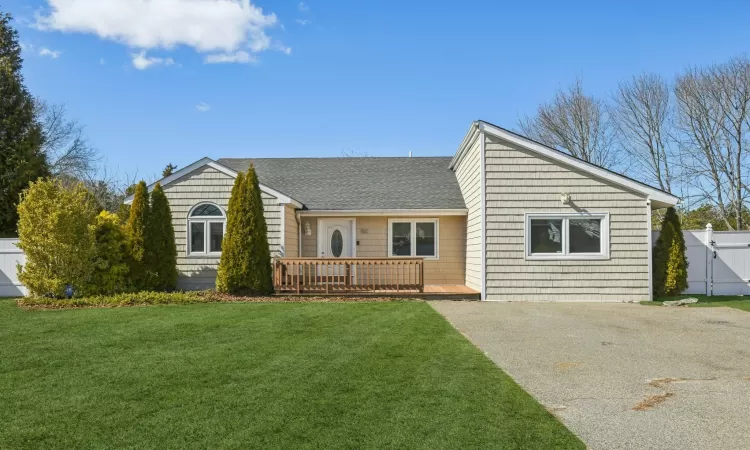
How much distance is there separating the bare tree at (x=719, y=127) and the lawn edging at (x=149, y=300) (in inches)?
796

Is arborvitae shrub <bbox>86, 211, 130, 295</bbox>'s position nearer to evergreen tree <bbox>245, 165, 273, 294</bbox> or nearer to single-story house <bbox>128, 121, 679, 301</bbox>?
single-story house <bbox>128, 121, 679, 301</bbox>

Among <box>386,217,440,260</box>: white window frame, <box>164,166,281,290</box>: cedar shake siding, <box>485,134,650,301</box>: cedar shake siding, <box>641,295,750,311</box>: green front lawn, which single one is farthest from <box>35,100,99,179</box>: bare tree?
<box>641,295,750,311</box>: green front lawn

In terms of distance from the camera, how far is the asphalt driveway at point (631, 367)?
3.79 metres

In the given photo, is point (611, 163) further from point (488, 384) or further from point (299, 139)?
point (488, 384)

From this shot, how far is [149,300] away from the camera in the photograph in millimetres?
10633

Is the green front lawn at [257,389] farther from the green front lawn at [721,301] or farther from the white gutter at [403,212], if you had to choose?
the green front lawn at [721,301]

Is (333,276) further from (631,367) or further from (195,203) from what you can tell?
(631,367)

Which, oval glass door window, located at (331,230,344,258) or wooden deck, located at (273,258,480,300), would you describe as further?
oval glass door window, located at (331,230,344,258)

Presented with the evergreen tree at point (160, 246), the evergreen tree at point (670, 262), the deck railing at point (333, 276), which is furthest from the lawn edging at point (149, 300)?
the evergreen tree at point (670, 262)

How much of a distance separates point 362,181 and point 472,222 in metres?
4.32

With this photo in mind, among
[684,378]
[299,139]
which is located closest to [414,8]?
[684,378]

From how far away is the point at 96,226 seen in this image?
11562 mm

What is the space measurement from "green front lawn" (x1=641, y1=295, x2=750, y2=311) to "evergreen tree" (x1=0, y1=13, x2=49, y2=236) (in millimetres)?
21199

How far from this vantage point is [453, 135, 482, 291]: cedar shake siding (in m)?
12.0
